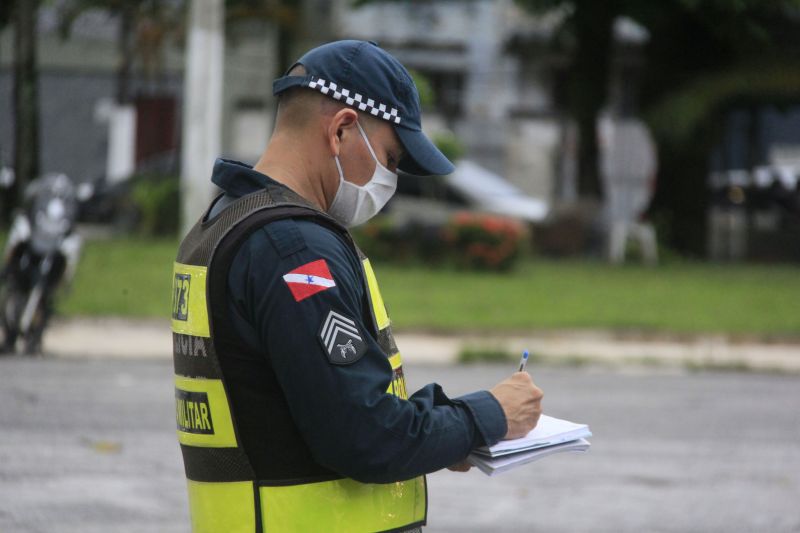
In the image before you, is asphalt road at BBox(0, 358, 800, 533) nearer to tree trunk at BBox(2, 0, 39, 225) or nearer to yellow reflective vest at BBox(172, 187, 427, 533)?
yellow reflective vest at BBox(172, 187, 427, 533)

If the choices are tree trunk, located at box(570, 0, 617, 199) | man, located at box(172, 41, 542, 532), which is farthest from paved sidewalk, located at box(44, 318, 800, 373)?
tree trunk, located at box(570, 0, 617, 199)

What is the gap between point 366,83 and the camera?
97.3 inches

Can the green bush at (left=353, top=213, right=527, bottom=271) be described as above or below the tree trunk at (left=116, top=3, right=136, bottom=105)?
below

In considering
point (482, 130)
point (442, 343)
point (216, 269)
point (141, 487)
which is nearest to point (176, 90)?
point (482, 130)

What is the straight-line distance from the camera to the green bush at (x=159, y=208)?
2311cm

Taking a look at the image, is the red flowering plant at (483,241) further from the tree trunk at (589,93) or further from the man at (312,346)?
the man at (312,346)

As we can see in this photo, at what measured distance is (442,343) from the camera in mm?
13422

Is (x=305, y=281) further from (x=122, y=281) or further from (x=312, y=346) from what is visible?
(x=122, y=281)

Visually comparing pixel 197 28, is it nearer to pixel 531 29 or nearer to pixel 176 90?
pixel 176 90

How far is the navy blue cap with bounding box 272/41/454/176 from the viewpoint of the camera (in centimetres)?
247

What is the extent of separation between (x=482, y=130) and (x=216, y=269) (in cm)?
3568

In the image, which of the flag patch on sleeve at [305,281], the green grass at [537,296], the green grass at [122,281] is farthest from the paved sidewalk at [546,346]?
the flag patch on sleeve at [305,281]

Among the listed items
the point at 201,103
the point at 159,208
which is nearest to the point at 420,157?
the point at 201,103

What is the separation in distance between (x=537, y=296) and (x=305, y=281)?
14.6 metres
